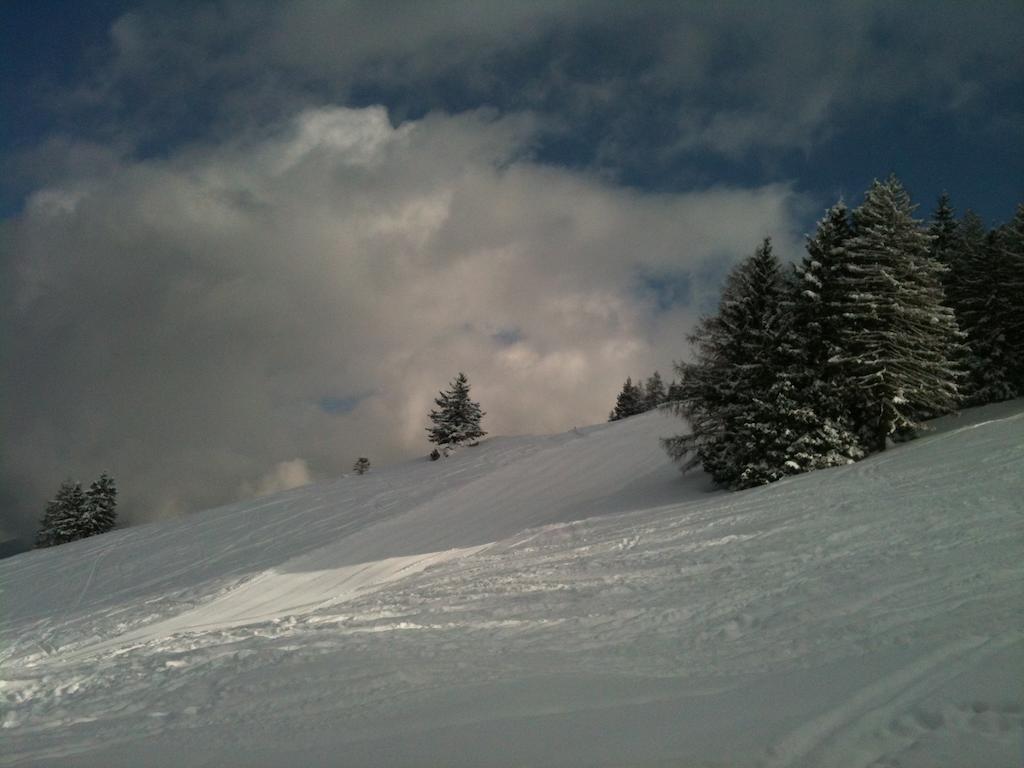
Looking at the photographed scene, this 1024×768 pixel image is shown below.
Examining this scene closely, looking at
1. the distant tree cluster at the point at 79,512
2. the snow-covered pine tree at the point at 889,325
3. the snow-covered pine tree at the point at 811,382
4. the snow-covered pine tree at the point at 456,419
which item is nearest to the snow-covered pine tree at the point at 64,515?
the distant tree cluster at the point at 79,512

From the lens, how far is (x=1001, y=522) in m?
10.9

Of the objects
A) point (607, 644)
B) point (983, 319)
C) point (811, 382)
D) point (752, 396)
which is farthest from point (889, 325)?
point (607, 644)

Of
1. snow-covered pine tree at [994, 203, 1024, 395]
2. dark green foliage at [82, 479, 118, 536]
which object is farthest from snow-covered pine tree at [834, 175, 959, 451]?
dark green foliage at [82, 479, 118, 536]

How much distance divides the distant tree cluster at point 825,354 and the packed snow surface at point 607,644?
7.31 ft

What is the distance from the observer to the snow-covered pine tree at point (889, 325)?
21.6 m

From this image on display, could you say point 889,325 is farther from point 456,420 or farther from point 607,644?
point 456,420

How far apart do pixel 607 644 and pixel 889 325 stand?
20.0 m

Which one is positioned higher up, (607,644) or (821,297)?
(821,297)

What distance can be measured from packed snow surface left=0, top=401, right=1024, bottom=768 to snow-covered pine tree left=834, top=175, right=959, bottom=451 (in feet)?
7.92

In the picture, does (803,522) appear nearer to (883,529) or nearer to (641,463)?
(883,529)

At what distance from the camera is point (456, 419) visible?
5384 cm

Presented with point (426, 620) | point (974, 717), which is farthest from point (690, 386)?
point (974, 717)

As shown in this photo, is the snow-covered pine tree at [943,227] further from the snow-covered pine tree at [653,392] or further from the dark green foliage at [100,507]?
the dark green foliage at [100,507]

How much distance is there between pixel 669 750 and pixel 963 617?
14.9 ft
